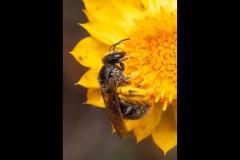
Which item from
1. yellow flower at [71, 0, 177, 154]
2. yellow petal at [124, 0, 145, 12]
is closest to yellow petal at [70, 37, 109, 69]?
yellow flower at [71, 0, 177, 154]

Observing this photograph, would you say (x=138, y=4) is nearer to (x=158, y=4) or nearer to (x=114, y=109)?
(x=158, y=4)

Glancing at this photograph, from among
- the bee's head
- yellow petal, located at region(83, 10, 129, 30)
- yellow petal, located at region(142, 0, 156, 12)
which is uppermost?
yellow petal, located at region(142, 0, 156, 12)

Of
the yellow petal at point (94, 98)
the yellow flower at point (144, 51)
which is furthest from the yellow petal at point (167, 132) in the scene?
the yellow petal at point (94, 98)

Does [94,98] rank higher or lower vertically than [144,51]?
lower

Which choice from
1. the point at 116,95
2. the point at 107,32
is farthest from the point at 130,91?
the point at 107,32

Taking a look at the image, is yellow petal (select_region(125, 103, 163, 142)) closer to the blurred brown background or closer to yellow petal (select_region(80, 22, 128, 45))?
the blurred brown background

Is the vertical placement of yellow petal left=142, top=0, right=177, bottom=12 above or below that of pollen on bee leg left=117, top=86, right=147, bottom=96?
above

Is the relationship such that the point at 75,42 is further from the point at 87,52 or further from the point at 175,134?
the point at 175,134
